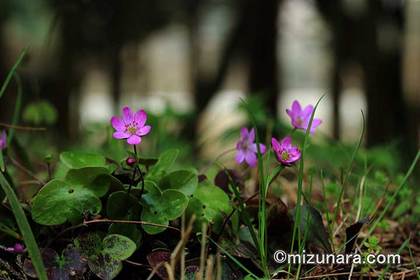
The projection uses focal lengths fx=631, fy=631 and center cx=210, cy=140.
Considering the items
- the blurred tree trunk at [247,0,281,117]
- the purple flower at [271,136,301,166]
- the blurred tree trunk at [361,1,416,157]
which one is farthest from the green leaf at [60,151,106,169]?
the blurred tree trunk at [247,0,281,117]

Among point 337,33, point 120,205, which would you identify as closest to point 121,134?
point 120,205

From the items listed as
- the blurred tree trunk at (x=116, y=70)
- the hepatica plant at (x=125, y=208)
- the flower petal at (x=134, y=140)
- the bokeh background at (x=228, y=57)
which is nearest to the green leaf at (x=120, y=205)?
the hepatica plant at (x=125, y=208)

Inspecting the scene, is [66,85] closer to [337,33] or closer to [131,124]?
[337,33]

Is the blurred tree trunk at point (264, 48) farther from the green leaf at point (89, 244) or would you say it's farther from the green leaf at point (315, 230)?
the green leaf at point (89, 244)

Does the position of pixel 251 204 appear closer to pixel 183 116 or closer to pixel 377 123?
pixel 183 116

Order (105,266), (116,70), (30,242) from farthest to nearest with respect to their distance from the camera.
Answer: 1. (116,70)
2. (105,266)
3. (30,242)

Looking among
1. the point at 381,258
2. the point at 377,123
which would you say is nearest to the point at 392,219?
the point at 381,258
